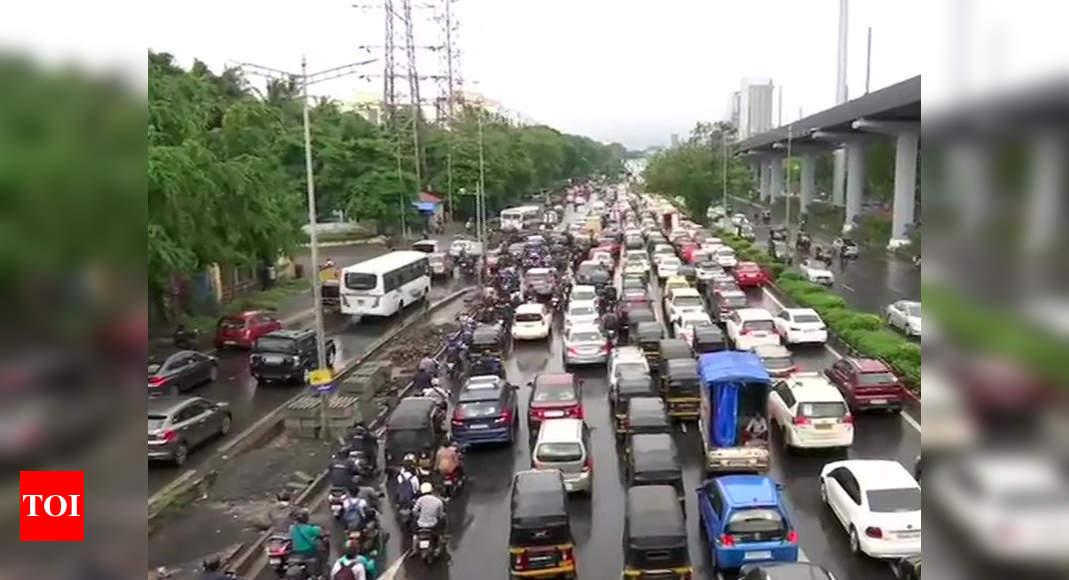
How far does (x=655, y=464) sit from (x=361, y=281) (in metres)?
17.3

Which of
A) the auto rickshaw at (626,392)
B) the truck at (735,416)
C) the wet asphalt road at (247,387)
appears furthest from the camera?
the auto rickshaw at (626,392)

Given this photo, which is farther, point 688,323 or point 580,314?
point 580,314

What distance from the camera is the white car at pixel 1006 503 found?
1.55 meters

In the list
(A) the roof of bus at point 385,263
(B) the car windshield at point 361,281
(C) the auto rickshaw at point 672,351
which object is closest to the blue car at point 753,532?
(C) the auto rickshaw at point 672,351

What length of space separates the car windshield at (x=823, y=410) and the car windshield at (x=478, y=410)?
17.0 ft

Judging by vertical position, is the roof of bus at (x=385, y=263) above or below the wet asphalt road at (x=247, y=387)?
above

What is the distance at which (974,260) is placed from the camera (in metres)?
1.66

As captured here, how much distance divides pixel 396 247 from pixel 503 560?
41.6m

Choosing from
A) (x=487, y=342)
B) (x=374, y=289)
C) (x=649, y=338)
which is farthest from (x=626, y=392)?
(x=374, y=289)

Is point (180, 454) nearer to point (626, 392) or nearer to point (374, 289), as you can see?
point (626, 392)

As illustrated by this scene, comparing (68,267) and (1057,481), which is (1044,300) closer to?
(1057,481)

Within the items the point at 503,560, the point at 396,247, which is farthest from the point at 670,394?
the point at 396,247

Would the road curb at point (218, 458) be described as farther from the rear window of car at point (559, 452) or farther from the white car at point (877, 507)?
the white car at point (877, 507)

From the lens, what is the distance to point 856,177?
190 feet
